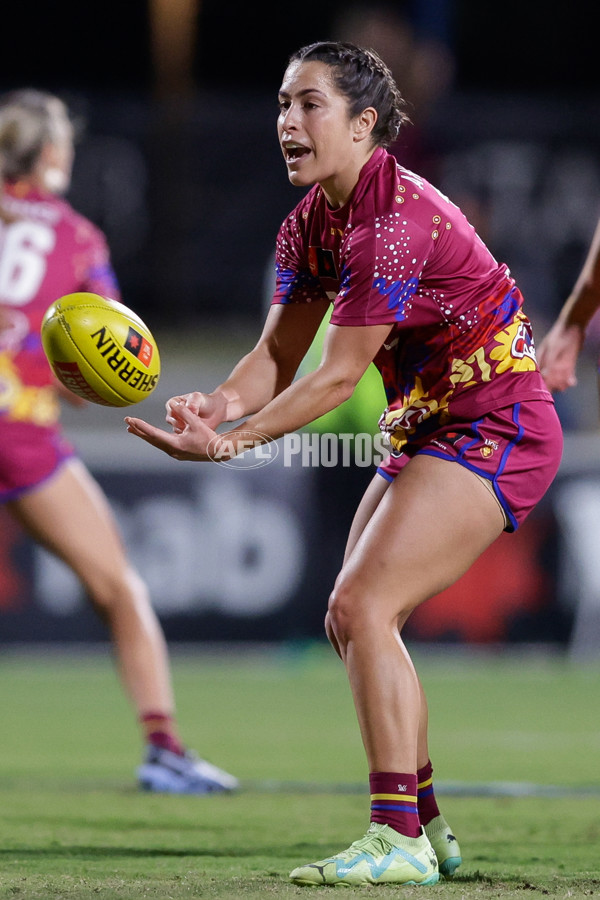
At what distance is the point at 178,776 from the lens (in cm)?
597

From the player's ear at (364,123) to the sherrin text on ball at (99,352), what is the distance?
849 millimetres

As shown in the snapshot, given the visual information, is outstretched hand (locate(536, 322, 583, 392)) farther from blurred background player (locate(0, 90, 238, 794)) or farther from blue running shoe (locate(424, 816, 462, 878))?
blurred background player (locate(0, 90, 238, 794))

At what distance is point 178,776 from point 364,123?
293 centimetres

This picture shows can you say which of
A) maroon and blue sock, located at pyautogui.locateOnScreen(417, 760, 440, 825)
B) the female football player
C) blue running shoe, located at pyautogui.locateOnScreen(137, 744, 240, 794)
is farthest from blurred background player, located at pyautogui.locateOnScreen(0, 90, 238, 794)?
the female football player

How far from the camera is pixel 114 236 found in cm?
1513

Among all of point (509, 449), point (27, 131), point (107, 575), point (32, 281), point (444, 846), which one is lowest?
point (107, 575)

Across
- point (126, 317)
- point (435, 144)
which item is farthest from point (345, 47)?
point (435, 144)

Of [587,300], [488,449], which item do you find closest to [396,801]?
[488,449]

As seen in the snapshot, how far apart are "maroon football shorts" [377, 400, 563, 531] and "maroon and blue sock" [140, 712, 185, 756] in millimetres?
2292

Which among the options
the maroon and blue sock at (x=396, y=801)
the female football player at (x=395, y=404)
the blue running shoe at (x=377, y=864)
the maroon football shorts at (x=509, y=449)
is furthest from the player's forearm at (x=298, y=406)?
the blue running shoe at (x=377, y=864)

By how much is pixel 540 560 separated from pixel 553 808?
497cm

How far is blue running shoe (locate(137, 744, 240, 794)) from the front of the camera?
595cm

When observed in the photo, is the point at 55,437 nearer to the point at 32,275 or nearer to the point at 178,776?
the point at 32,275

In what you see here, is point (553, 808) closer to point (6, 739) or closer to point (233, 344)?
point (6, 739)
